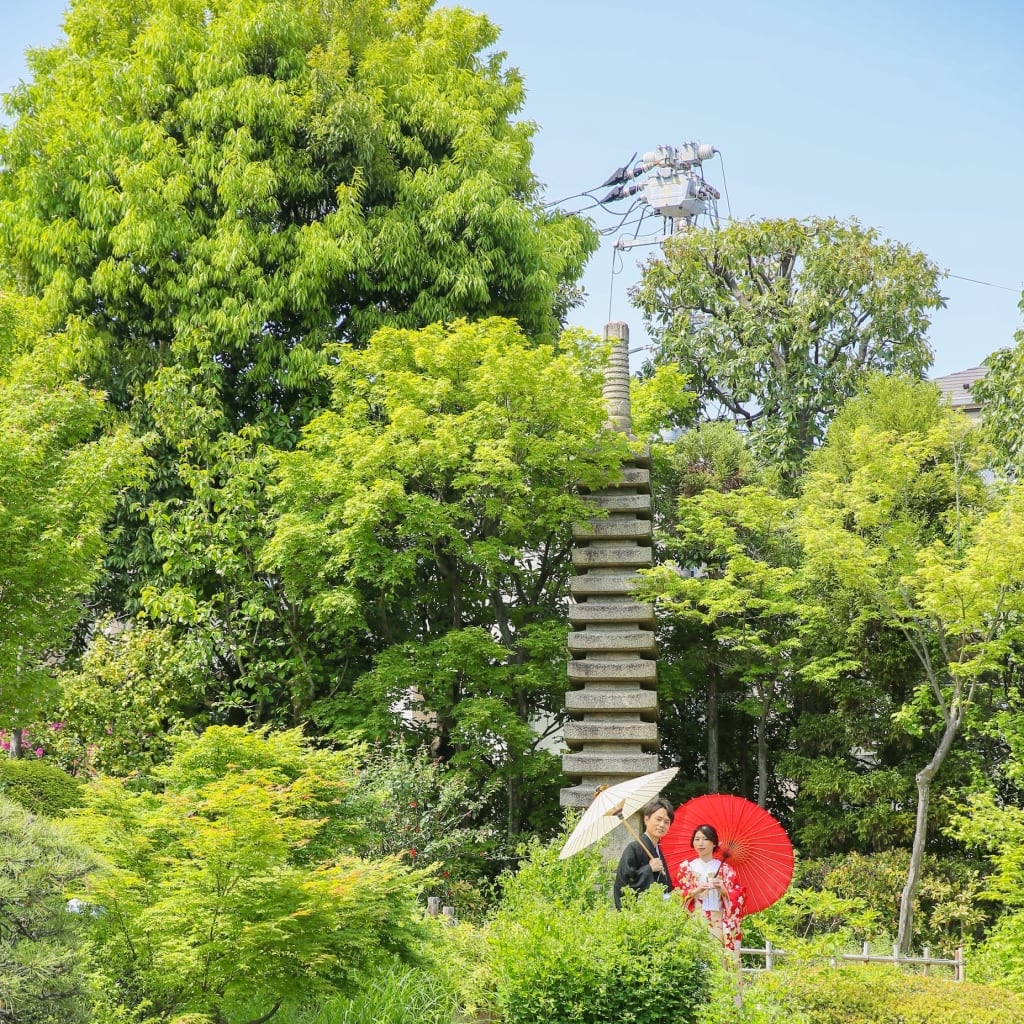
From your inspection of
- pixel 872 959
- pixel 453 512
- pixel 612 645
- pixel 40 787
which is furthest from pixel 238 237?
pixel 872 959

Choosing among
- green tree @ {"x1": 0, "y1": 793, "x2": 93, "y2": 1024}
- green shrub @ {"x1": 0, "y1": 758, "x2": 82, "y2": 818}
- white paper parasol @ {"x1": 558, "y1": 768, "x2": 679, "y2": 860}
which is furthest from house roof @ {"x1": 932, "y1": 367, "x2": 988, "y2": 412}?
green tree @ {"x1": 0, "y1": 793, "x2": 93, "y2": 1024}

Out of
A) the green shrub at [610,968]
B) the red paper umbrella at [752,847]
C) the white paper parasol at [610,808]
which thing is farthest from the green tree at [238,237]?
the green shrub at [610,968]

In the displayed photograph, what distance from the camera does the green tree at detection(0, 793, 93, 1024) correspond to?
500 centimetres

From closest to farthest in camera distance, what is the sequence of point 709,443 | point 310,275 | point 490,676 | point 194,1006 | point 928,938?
point 194,1006 → point 928,938 → point 490,676 → point 310,275 → point 709,443

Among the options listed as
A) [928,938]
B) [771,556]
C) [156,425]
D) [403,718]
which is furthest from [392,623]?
[928,938]

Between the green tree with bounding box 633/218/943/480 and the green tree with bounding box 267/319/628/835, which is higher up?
the green tree with bounding box 633/218/943/480

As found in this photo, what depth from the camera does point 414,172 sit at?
1603cm

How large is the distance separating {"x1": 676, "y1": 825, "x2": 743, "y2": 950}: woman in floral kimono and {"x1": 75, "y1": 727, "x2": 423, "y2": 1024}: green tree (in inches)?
89.0

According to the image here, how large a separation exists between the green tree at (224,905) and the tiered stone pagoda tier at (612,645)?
493 centimetres

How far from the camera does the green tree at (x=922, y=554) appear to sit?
11.0 m

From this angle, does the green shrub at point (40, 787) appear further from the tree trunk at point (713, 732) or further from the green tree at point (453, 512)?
the tree trunk at point (713, 732)

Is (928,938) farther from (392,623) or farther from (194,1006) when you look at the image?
(194,1006)

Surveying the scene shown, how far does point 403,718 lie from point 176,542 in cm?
357

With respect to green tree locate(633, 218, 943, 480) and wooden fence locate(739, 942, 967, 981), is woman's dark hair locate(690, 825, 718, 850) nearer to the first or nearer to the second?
wooden fence locate(739, 942, 967, 981)
